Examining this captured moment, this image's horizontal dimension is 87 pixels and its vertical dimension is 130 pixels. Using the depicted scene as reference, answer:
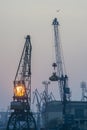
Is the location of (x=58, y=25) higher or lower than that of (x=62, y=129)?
higher

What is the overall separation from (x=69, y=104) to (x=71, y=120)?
25.7 m

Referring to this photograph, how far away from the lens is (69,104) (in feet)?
329

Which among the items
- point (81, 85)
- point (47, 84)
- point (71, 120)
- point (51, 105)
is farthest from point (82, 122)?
point (81, 85)

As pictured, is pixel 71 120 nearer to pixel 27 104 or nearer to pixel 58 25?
pixel 27 104

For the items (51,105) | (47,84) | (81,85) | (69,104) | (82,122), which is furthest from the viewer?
(81,85)

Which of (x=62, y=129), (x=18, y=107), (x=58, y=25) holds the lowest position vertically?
(x=62, y=129)

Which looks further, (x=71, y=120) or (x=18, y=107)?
(x=71, y=120)

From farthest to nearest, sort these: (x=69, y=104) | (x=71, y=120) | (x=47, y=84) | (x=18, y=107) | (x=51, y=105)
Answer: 1. (x=47, y=84)
2. (x=51, y=105)
3. (x=69, y=104)
4. (x=71, y=120)
5. (x=18, y=107)

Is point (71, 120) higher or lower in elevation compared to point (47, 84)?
lower

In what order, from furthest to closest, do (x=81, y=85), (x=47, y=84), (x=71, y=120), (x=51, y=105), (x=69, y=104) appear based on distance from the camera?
(x=81, y=85)
(x=47, y=84)
(x=51, y=105)
(x=69, y=104)
(x=71, y=120)

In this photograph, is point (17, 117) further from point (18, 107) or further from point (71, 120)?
point (71, 120)

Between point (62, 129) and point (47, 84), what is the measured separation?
283 ft

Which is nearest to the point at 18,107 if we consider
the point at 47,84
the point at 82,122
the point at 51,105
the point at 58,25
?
the point at 82,122

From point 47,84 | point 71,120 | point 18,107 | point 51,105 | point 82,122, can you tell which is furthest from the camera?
point 47,84
